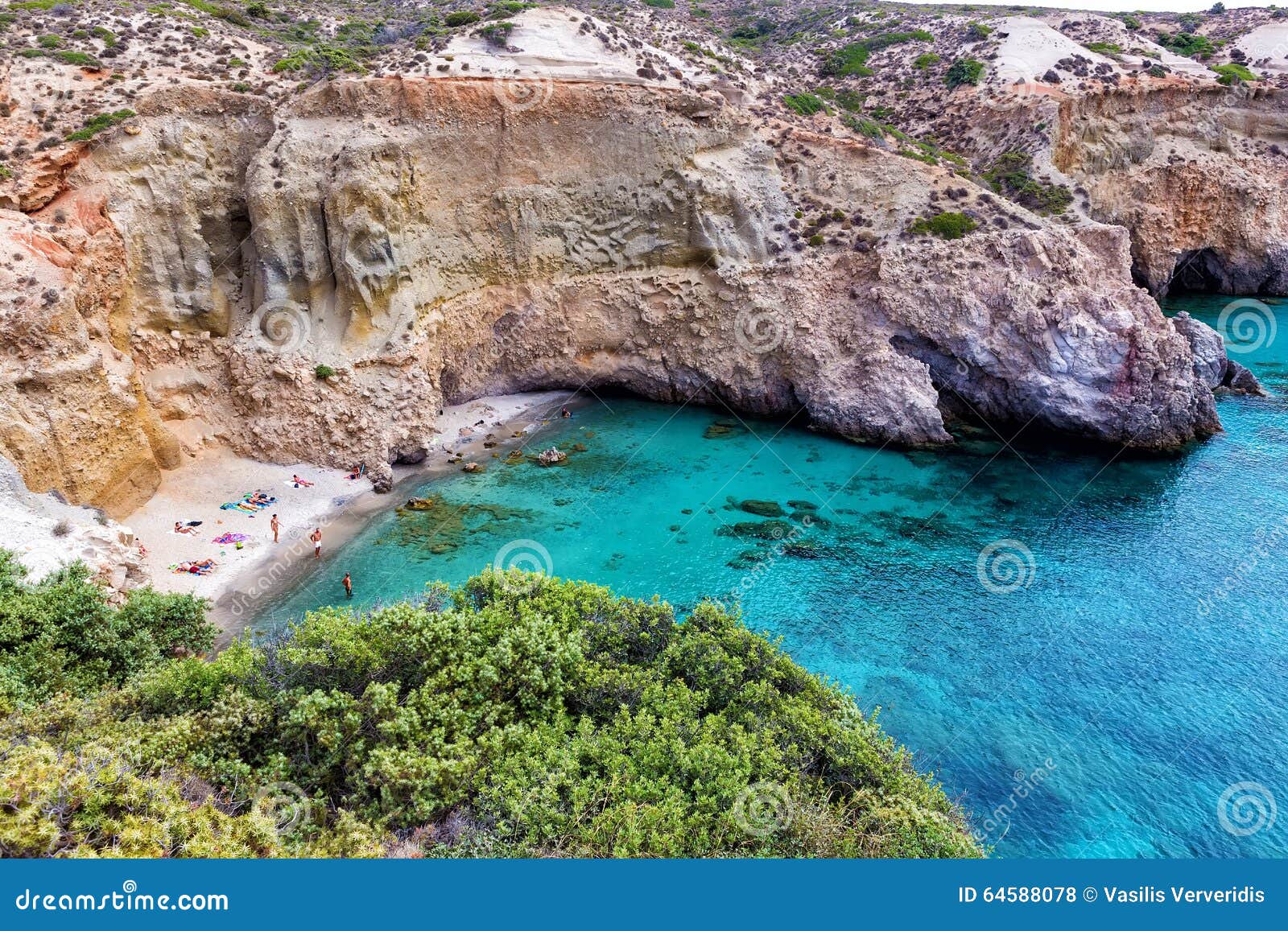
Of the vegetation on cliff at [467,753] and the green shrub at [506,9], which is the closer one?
the vegetation on cliff at [467,753]

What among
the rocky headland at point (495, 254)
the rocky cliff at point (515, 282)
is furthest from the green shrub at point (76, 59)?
the rocky cliff at point (515, 282)

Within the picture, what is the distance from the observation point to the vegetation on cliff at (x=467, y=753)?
12484 mm

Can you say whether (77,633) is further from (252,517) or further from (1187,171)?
(1187,171)

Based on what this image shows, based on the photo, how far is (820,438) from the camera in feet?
137

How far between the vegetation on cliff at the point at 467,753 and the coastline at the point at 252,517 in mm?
9137

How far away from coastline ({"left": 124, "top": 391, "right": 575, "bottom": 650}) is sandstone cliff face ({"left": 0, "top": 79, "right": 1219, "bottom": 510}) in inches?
45.5

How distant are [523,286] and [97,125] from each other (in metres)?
19.9

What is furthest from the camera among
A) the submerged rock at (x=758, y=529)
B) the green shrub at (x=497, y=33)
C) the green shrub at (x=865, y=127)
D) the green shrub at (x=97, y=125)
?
the green shrub at (x=865, y=127)

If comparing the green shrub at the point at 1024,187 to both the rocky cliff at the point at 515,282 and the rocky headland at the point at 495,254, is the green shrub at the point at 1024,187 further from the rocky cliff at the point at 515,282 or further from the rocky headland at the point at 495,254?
the rocky cliff at the point at 515,282

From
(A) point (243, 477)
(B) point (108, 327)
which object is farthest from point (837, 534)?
(B) point (108, 327)

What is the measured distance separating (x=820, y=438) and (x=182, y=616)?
30.6 meters

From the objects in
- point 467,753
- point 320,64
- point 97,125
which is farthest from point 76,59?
point 467,753

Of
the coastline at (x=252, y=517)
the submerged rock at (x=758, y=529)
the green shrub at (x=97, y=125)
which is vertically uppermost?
the green shrub at (x=97, y=125)

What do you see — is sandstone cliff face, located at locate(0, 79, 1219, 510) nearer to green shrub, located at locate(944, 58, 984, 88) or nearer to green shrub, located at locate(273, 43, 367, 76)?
green shrub, located at locate(273, 43, 367, 76)
